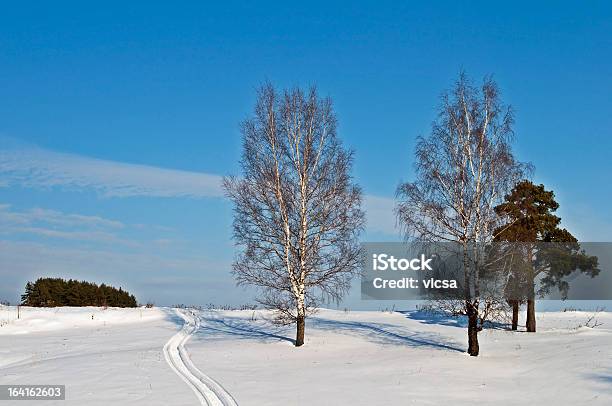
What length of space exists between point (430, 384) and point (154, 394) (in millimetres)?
7170

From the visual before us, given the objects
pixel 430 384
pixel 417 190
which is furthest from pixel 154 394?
pixel 417 190

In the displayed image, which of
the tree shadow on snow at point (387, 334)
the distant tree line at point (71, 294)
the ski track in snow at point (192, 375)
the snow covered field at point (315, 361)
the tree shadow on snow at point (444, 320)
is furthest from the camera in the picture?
the distant tree line at point (71, 294)

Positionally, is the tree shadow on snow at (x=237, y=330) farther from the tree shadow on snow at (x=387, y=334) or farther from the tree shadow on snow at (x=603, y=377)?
the tree shadow on snow at (x=603, y=377)

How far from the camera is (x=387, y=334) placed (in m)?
29.5

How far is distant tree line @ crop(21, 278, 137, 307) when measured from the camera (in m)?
45.7

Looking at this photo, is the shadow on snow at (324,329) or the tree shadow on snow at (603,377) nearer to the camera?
the tree shadow on snow at (603,377)

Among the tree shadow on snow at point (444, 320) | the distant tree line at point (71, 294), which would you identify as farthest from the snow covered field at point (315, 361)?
the distant tree line at point (71, 294)

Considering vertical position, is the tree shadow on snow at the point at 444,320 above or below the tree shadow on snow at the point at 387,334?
above

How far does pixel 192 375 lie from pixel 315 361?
16.6 ft

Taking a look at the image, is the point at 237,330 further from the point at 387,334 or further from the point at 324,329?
the point at 387,334

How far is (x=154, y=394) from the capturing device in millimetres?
15508

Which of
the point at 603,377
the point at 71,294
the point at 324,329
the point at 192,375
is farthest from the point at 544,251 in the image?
the point at 71,294

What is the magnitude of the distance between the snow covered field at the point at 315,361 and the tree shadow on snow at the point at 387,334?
0.06m

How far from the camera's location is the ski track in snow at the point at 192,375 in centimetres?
1472
